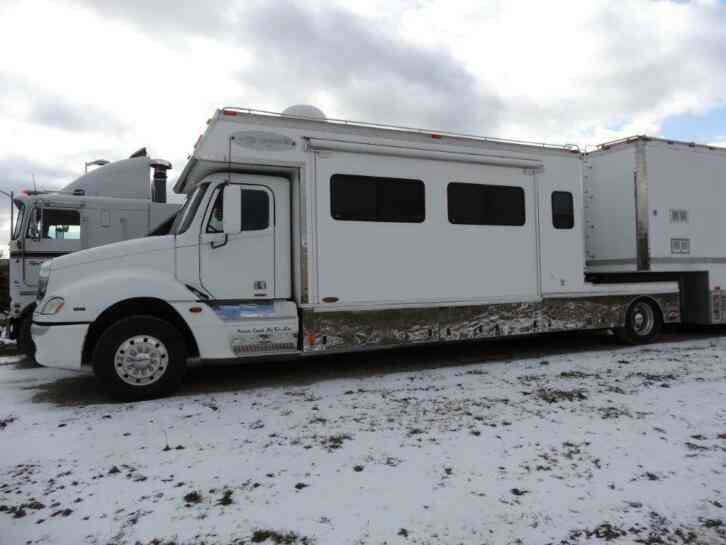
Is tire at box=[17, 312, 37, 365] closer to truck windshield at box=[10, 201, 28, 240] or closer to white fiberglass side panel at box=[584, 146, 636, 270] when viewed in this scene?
truck windshield at box=[10, 201, 28, 240]

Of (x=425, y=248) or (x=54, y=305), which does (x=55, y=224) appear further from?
(x=425, y=248)

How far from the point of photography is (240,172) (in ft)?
19.4

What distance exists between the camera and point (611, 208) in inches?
331

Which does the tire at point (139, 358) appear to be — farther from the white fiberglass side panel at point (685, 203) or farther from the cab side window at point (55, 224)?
the white fiberglass side panel at point (685, 203)

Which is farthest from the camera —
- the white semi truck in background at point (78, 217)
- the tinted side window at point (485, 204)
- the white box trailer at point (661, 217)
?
the white box trailer at point (661, 217)

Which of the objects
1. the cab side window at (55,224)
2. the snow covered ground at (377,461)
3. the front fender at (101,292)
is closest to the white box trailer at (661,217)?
the snow covered ground at (377,461)

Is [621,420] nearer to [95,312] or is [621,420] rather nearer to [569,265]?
[569,265]

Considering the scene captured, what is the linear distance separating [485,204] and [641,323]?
3811mm

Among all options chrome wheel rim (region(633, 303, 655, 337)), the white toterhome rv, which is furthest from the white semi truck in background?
chrome wheel rim (region(633, 303, 655, 337))

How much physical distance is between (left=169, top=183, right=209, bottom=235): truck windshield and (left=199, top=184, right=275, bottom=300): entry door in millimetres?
186

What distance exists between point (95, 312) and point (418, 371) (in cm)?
394

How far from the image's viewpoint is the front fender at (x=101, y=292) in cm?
509

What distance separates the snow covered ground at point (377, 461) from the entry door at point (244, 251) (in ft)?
3.98

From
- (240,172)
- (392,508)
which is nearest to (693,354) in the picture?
(392,508)
